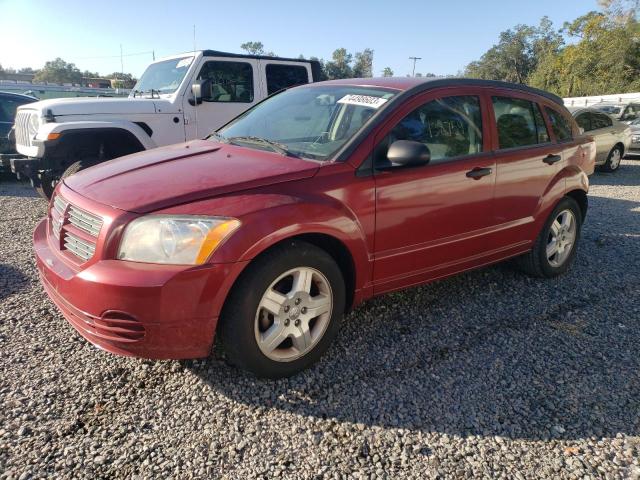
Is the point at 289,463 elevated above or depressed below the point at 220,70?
below

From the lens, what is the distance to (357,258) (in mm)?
2789

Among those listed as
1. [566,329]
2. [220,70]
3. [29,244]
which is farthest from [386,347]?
[220,70]

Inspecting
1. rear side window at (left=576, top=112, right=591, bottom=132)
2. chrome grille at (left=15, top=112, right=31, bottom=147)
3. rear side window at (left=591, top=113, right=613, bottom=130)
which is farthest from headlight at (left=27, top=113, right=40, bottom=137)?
rear side window at (left=591, top=113, right=613, bottom=130)

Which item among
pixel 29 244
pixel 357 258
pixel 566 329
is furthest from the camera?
pixel 29 244

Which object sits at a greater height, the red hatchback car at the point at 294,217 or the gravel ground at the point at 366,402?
the red hatchback car at the point at 294,217

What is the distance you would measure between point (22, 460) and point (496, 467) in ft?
6.88

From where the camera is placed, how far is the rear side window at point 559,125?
4172 millimetres

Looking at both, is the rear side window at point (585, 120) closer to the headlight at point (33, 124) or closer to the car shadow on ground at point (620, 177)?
the car shadow on ground at point (620, 177)

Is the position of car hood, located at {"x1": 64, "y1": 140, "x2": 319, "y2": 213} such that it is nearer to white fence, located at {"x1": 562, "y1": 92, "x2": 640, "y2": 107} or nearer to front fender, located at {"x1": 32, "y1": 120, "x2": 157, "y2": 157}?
front fender, located at {"x1": 32, "y1": 120, "x2": 157, "y2": 157}

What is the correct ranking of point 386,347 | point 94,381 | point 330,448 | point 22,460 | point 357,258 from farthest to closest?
point 386,347 → point 357,258 → point 94,381 → point 330,448 → point 22,460

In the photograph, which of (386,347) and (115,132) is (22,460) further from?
(115,132)

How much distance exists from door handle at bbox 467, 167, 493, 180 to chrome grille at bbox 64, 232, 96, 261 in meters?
2.46

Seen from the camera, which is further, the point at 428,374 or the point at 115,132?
Answer: the point at 115,132

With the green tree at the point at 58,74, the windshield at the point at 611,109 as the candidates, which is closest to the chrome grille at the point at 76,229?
the windshield at the point at 611,109
